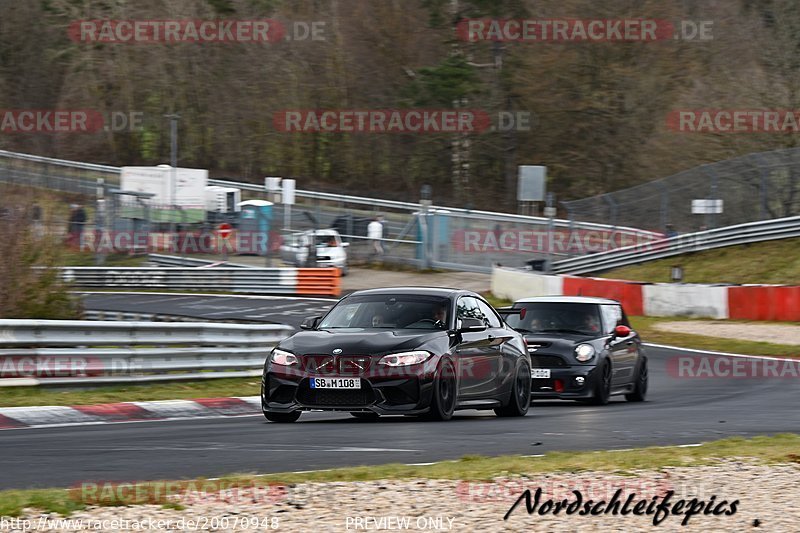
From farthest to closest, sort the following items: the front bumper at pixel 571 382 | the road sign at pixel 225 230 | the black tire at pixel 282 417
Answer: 1. the road sign at pixel 225 230
2. the front bumper at pixel 571 382
3. the black tire at pixel 282 417

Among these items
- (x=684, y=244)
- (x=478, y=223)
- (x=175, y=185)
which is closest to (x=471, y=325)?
(x=684, y=244)

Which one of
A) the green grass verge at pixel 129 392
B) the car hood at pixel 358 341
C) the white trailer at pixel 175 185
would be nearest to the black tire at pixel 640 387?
the green grass verge at pixel 129 392

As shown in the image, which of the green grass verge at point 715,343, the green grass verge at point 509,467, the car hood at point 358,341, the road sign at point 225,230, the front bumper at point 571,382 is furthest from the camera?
the road sign at point 225,230

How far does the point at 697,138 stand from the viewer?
51.4 metres

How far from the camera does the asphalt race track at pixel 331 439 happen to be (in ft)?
28.1

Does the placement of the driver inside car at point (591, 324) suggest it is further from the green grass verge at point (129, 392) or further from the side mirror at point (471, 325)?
the green grass verge at point (129, 392)

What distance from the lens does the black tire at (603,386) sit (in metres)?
16.2

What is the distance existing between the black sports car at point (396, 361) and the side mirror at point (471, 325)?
13 mm

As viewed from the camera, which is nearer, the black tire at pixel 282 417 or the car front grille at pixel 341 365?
the car front grille at pixel 341 365


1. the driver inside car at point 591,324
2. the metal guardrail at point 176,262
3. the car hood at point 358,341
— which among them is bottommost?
the car hood at point 358,341

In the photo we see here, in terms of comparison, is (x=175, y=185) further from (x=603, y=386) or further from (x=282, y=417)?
(x=282, y=417)

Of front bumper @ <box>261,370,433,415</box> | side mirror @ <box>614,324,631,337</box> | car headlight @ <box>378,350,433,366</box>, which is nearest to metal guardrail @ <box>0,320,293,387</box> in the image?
front bumper @ <box>261,370,433,415</box>

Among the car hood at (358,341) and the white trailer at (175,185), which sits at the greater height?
the white trailer at (175,185)

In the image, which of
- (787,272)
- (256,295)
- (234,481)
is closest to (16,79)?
(256,295)
